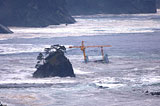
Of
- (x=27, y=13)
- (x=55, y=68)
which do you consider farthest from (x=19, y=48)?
(x=27, y=13)

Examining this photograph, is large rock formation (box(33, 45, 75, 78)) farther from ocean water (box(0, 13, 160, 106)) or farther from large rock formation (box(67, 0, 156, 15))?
large rock formation (box(67, 0, 156, 15))

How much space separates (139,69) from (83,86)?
8728 mm

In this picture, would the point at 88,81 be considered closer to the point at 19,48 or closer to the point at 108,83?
the point at 108,83

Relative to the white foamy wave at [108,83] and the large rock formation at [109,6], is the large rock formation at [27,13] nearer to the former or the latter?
the large rock formation at [109,6]

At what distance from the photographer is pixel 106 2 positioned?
633 ft

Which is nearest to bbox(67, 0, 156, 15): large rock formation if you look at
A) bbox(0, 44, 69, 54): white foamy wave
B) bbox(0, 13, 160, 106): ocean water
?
bbox(0, 44, 69, 54): white foamy wave

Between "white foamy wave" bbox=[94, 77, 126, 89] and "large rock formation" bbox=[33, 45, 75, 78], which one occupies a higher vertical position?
"large rock formation" bbox=[33, 45, 75, 78]

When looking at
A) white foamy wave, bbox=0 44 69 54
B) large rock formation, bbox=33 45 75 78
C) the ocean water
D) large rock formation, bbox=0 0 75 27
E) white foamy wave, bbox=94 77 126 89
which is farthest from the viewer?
large rock formation, bbox=0 0 75 27

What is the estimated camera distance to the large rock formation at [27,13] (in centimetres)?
11556

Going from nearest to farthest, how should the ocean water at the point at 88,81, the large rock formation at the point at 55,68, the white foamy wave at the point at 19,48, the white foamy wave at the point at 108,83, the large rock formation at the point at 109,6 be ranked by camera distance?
the ocean water at the point at 88,81, the white foamy wave at the point at 108,83, the large rock formation at the point at 55,68, the white foamy wave at the point at 19,48, the large rock formation at the point at 109,6

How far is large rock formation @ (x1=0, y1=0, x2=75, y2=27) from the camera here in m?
116

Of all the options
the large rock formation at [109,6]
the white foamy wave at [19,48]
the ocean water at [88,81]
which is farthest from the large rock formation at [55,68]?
the large rock formation at [109,6]

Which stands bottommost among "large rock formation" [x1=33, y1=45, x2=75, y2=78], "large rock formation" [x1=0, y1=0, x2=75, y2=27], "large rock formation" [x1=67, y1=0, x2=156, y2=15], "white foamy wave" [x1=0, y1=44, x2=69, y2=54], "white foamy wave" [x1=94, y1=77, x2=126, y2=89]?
"white foamy wave" [x1=94, y1=77, x2=126, y2=89]

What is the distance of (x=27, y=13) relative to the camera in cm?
11712
